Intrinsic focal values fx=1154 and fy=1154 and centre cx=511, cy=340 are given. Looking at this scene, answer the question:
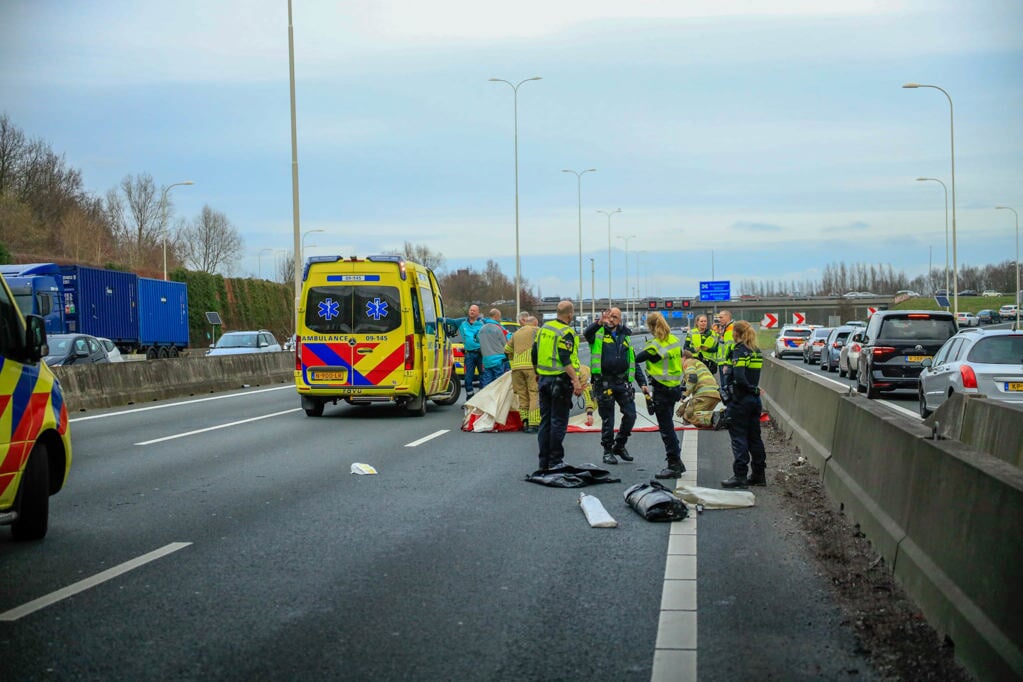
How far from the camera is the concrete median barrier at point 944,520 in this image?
449cm

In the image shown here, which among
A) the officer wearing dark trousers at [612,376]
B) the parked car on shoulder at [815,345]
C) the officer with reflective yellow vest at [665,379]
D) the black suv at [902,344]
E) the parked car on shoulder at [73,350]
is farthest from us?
the parked car on shoulder at [815,345]

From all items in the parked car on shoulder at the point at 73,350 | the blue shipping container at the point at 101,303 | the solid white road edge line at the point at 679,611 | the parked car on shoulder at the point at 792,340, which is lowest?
the parked car on shoulder at the point at 792,340

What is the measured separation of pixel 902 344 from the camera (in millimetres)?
23422

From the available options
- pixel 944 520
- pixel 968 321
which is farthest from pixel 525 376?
pixel 968 321

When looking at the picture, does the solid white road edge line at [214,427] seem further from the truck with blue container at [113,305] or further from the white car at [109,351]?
the truck with blue container at [113,305]

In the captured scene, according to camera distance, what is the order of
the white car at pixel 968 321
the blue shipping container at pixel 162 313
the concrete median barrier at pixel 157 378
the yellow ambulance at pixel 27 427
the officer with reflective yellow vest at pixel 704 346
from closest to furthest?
the yellow ambulance at pixel 27 427 < the officer with reflective yellow vest at pixel 704 346 < the concrete median barrier at pixel 157 378 < the blue shipping container at pixel 162 313 < the white car at pixel 968 321

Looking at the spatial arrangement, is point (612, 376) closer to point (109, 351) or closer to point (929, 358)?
point (929, 358)

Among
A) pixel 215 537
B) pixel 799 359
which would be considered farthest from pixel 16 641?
pixel 799 359

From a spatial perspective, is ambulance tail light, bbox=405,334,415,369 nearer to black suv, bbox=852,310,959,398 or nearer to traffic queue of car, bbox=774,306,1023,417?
traffic queue of car, bbox=774,306,1023,417

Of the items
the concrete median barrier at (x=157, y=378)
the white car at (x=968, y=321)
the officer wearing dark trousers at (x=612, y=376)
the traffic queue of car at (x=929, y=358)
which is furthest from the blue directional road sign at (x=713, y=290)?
the officer wearing dark trousers at (x=612, y=376)

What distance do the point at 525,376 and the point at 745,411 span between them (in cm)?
579

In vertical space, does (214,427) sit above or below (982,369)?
below

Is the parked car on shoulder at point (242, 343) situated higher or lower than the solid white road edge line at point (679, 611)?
higher

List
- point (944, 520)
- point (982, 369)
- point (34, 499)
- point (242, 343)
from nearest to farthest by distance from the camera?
point (944, 520), point (34, 499), point (982, 369), point (242, 343)
